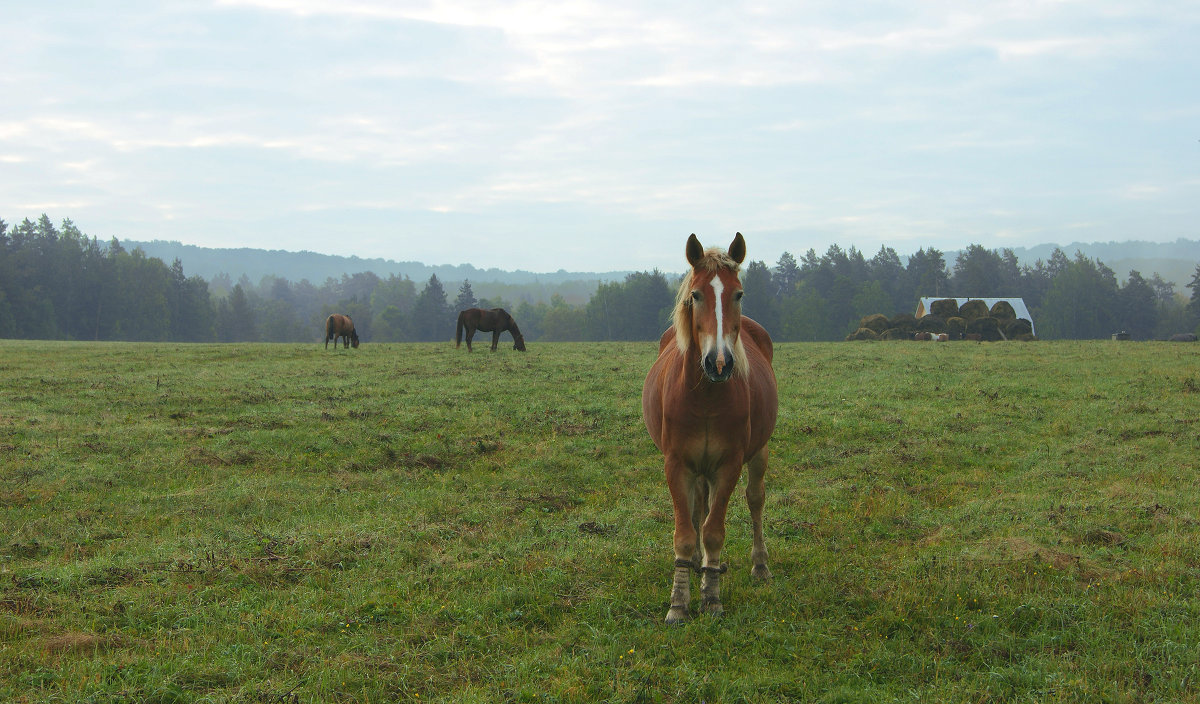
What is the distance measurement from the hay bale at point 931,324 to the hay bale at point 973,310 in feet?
6.56

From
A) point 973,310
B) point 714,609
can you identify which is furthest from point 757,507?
point 973,310

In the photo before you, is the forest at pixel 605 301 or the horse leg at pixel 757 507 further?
the forest at pixel 605 301

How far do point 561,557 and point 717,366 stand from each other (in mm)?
3172

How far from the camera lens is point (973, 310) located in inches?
2089

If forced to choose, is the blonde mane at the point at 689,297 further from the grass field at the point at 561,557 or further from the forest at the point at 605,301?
the forest at the point at 605,301

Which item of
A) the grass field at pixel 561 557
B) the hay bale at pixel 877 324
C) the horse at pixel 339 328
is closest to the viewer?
the grass field at pixel 561 557

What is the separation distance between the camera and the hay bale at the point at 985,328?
4919 centimetres

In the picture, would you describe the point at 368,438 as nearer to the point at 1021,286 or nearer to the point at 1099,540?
the point at 1099,540

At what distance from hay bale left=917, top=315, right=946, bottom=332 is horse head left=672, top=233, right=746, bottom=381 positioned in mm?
49978

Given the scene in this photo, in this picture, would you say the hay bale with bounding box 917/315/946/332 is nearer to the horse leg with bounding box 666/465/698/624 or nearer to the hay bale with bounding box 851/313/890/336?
the hay bale with bounding box 851/313/890/336

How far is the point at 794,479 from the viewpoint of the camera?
440 inches

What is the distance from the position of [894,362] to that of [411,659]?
2453cm

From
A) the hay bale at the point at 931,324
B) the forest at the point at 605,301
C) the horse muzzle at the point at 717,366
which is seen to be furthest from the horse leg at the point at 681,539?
the forest at the point at 605,301

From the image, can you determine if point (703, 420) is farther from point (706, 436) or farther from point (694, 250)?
point (694, 250)
